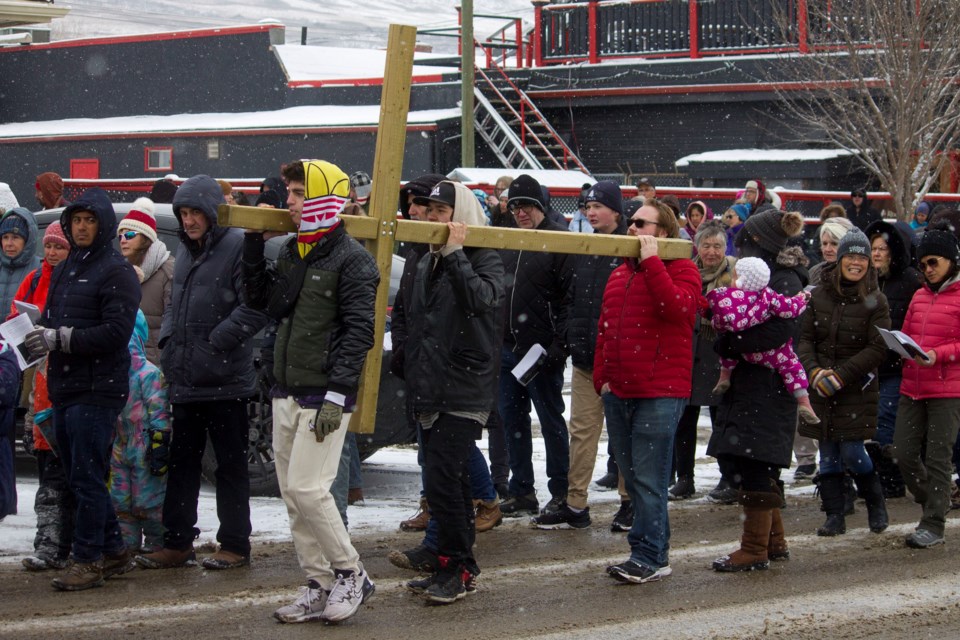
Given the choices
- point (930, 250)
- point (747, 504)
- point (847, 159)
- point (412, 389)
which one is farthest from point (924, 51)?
point (412, 389)

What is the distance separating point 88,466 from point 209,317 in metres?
0.99

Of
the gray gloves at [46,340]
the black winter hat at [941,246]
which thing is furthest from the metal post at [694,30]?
the gray gloves at [46,340]

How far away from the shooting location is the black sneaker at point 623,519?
311 inches

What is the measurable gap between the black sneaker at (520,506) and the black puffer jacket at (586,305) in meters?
1.00

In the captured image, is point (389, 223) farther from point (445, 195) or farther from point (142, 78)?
point (142, 78)

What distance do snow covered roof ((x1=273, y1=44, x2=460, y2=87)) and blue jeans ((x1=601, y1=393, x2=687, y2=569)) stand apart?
63.9 feet

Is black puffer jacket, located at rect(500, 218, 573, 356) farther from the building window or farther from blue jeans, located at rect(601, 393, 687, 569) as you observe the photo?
the building window

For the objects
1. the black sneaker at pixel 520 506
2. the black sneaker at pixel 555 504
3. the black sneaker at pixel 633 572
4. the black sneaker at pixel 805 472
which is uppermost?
the black sneaker at pixel 633 572

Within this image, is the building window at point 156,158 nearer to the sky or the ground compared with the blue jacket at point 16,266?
nearer to the sky

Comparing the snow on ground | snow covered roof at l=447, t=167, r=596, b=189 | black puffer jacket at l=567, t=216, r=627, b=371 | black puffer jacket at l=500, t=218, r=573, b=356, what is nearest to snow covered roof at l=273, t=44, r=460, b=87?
snow covered roof at l=447, t=167, r=596, b=189

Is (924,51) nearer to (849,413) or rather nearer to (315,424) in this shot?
(849,413)

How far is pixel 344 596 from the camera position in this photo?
233 inches

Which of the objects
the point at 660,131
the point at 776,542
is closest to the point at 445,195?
the point at 776,542

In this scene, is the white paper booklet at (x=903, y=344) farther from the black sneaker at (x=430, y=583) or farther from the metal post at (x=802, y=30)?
the metal post at (x=802, y=30)
